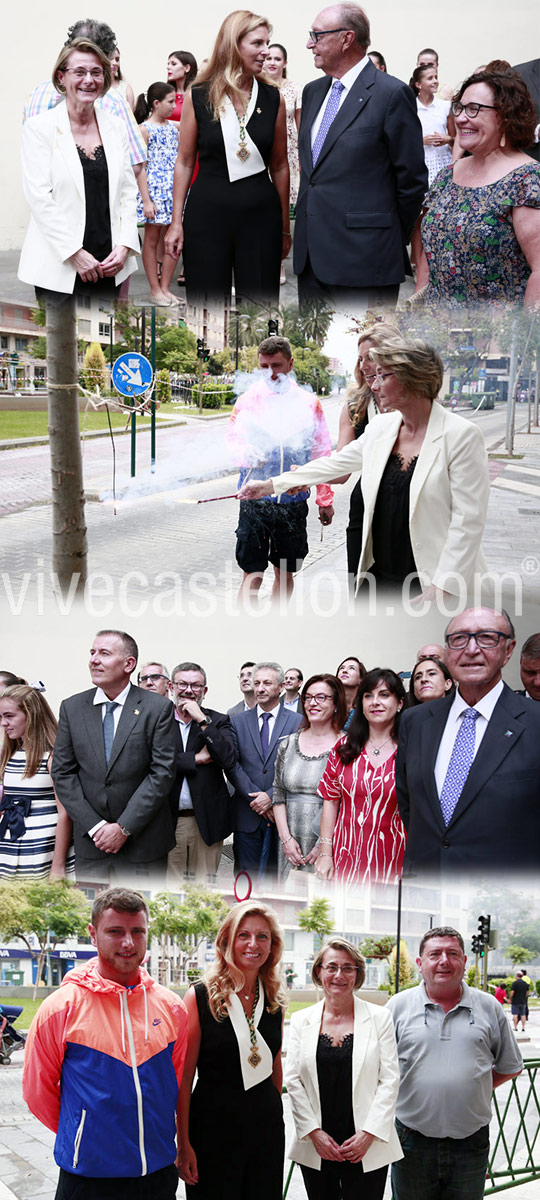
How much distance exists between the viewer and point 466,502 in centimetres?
364

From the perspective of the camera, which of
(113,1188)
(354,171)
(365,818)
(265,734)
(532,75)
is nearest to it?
(113,1188)

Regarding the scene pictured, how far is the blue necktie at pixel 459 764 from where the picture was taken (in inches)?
134

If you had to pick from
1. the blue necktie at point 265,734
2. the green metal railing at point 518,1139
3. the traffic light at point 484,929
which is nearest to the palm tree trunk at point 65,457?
the blue necktie at point 265,734

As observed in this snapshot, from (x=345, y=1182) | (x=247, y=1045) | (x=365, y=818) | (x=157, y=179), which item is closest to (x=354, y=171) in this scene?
(x=157, y=179)

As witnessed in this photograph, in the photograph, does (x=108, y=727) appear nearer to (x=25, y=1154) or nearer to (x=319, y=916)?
(x=319, y=916)

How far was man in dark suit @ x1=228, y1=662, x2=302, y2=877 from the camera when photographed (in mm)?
3885

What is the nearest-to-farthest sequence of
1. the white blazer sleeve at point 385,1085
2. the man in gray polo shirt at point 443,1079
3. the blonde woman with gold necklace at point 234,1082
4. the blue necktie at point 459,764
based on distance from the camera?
the blonde woman with gold necklace at point 234,1082
the white blazer sleeve at point 385,1085
the man in gray polo shirt at point 443,1079
the blue necktie at point 459,764

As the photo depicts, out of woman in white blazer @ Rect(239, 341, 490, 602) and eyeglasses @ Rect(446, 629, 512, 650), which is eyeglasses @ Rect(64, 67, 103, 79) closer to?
woman in white blazer @ Rect(239, 341, 490, 602)

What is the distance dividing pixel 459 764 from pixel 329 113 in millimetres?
2106

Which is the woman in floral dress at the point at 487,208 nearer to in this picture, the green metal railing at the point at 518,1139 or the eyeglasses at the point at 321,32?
the eyeglasses at the point at 321,32

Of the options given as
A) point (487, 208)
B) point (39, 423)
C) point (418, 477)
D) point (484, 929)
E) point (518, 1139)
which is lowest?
point (518, 1139)

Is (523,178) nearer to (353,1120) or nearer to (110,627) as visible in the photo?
(110,627)

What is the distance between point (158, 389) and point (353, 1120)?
2.39 metres

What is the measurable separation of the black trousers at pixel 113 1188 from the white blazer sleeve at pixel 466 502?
1914 mm
